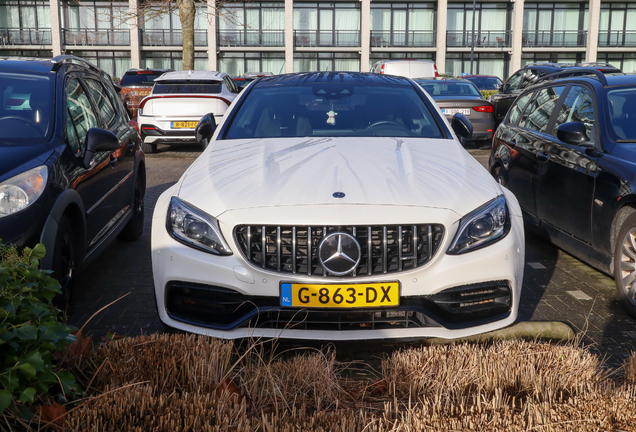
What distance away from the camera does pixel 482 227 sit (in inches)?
136

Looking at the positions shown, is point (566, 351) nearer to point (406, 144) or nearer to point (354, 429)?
point (354, 429)

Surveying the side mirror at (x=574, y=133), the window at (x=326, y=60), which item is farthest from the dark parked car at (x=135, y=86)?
the window at (x=326, y=60)

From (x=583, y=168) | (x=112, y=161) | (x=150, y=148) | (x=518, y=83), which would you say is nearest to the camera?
(x=583, y=168)

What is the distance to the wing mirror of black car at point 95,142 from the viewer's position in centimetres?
478

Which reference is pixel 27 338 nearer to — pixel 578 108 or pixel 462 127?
pixel 462 127

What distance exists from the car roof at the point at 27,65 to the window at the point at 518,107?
4495 mm

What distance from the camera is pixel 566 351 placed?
2.92 meters

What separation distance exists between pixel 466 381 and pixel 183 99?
37.7 ft

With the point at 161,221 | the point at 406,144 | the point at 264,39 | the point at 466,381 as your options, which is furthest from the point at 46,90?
the point at 264,39

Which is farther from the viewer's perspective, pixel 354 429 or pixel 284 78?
pixel 284 78

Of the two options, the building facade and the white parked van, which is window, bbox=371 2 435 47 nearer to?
the building facade

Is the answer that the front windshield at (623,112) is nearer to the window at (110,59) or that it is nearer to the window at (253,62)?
the window at (253,62)

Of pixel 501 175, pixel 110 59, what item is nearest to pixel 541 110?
pixel 501 175

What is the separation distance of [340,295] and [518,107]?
4566 millimetres
